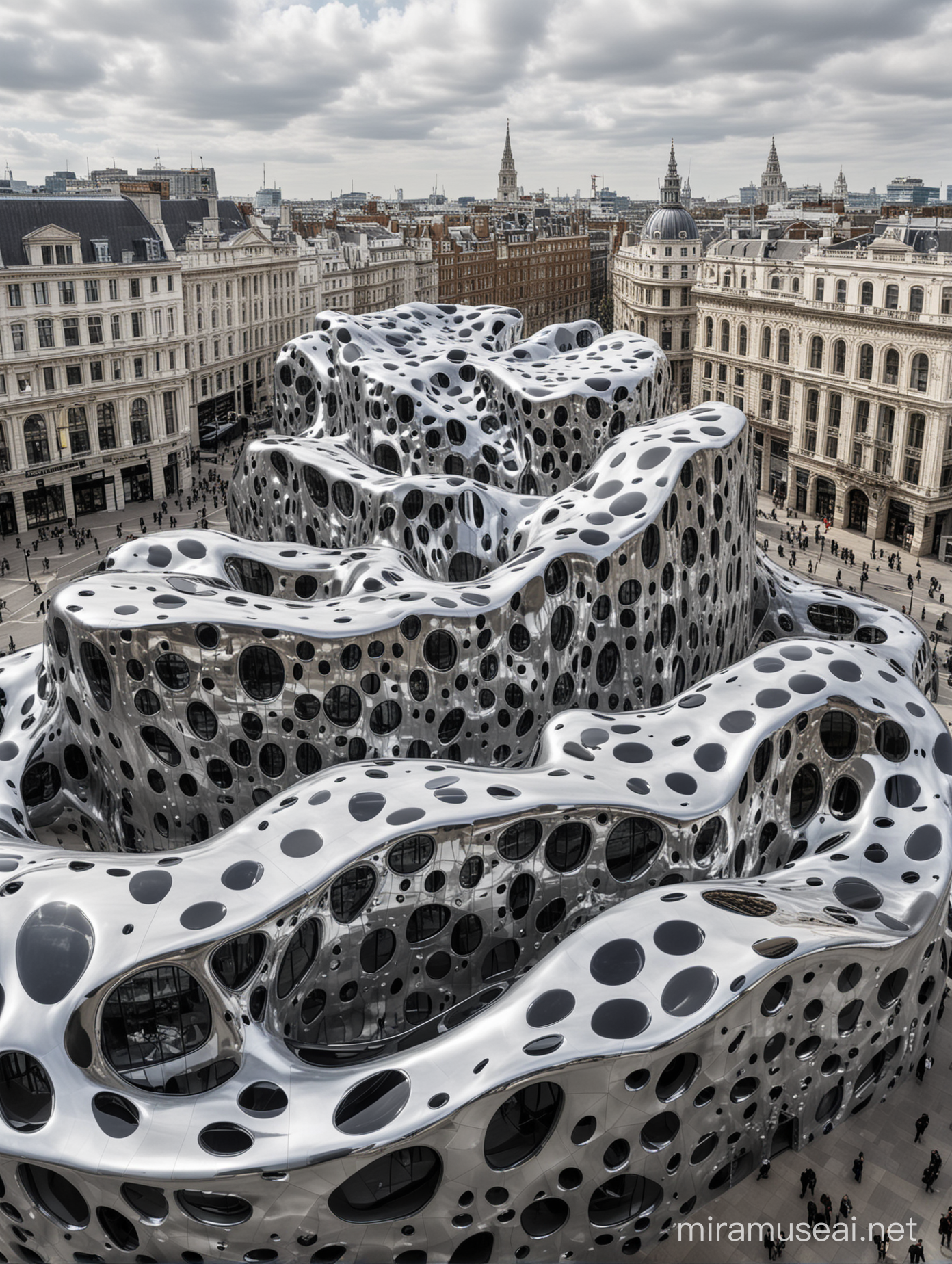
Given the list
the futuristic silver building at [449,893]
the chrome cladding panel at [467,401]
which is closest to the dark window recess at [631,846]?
the futuristic silver building at [449,893]

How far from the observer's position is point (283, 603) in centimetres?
3350

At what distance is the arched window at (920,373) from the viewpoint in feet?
229

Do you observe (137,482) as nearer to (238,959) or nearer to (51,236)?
(51,236)

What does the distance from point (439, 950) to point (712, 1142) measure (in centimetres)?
743

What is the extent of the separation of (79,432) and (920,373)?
58.7m

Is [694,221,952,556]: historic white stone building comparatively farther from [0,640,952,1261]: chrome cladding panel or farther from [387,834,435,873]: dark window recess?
[387,834,435,873]: dark window recess

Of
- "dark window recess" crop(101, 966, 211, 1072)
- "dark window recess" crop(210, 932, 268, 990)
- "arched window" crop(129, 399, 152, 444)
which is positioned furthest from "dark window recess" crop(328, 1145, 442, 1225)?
"arched window" crop(129, 399, 152, 444)

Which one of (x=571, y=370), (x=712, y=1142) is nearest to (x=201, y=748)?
(x=712, y=1142)

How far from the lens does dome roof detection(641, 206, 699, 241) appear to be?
369ft

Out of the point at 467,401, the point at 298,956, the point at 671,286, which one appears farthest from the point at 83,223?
the point at 298,956

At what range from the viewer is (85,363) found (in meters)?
77.8

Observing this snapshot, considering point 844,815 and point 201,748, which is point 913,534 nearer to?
point 844,815

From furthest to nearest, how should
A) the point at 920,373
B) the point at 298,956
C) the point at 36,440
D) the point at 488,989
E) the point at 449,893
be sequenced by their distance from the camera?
1. the point at 36,440
2. the point at 920,373
3. the point at 488,989
4. the point at 449,893
5. the point at 298,956

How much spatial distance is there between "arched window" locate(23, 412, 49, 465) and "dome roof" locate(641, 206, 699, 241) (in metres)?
67.3
